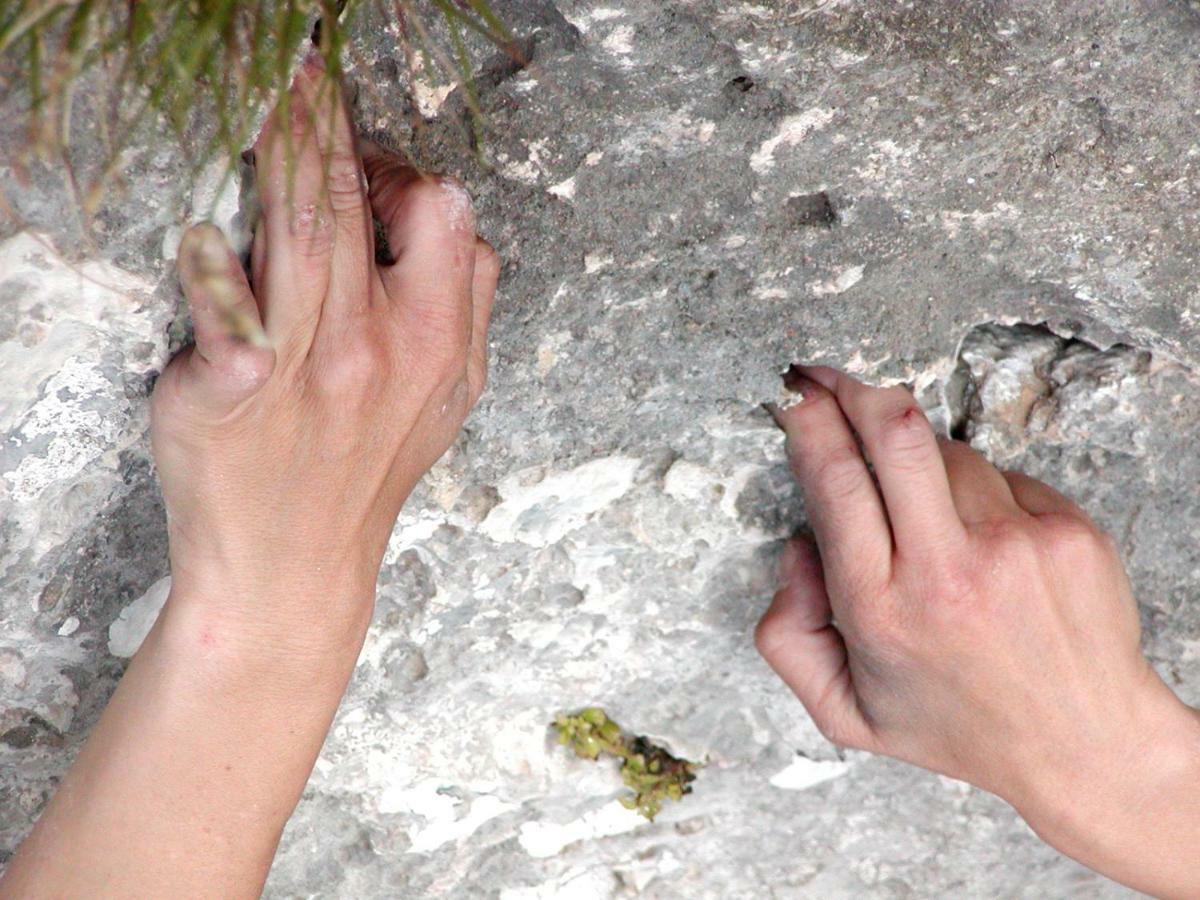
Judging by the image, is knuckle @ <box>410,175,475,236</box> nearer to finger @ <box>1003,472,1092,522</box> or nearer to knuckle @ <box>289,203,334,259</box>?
knuckle @ <box>289,203,334,259</box>

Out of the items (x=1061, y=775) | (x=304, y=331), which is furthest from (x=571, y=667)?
(x=304, y=331)

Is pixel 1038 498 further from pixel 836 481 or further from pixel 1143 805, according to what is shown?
pixel 1143 805

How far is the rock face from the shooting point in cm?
109

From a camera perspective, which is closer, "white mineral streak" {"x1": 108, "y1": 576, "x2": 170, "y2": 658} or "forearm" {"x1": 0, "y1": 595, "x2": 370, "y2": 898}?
"forearm" {"x1": 0, "y1": 595, "x2": 370, "y2": 898}

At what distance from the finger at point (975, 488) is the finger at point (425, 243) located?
2.04 ft

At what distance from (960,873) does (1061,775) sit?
57cm

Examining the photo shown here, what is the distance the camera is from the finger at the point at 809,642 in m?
1.55

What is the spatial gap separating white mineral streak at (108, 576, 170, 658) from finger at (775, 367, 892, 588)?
0.76m

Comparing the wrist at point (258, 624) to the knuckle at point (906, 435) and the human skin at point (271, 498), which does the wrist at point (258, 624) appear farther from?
the knuckle at point (906, 435)

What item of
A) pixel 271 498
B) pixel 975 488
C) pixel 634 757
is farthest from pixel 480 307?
pixel 634 757

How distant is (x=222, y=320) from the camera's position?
99 centimetres

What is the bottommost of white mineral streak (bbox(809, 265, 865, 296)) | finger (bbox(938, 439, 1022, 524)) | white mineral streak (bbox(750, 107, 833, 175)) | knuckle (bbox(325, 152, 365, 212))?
finger (bbox(938, 439, 1022, 524))

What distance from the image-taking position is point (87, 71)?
2.93ft

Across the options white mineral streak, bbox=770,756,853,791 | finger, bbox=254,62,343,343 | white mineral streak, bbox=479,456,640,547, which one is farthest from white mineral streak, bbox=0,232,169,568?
white mineral streak, bbox=770,756,853,791
